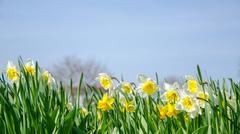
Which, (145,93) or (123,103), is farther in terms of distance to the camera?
(123,103)

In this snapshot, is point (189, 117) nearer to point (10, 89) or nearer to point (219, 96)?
point (219, 96)

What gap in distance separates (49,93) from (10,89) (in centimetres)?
24

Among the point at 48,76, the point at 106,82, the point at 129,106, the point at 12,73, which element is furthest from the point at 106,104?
the point at 12,73

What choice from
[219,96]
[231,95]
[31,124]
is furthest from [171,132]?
[31,124]

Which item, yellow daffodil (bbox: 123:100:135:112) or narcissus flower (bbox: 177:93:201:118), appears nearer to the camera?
narcissus flower (bbox: 177:93:201:118)

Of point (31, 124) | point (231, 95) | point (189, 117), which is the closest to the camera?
point (31, 124)

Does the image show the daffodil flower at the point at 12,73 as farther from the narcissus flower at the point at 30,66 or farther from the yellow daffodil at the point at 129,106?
the yellow daffodil at the point at 129,106

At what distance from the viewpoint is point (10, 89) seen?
7.95 ft

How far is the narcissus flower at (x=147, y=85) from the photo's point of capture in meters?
2.41

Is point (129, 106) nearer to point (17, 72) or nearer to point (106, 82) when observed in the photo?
point (106, 82)

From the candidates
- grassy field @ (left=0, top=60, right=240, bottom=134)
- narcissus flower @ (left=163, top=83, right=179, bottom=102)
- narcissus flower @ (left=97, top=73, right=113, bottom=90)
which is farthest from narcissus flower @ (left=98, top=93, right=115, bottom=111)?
narcissus flower @ (left=163, top=83, right=179, bottom=102)

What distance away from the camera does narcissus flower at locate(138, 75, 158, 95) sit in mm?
2412

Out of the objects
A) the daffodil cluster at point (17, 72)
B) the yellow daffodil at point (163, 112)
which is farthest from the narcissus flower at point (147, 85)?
the daffodil cluster at point (17, 72)

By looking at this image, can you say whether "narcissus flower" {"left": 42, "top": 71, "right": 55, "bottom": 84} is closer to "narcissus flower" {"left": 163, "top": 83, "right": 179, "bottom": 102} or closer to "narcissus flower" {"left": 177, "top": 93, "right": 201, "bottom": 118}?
"narcissus flower" {"left": 163, "top": 83, "right": 179, "bottom": 102}
